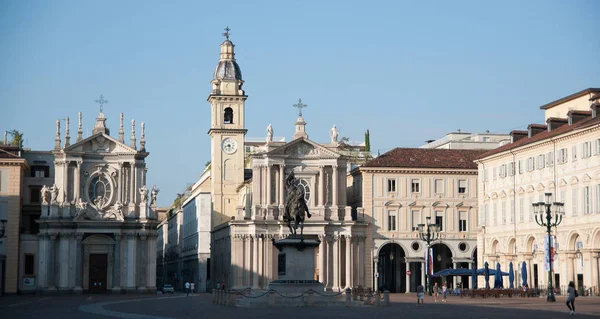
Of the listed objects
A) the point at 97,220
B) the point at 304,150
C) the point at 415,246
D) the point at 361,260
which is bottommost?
the point at 361,260

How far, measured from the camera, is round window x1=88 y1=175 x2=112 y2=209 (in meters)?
101

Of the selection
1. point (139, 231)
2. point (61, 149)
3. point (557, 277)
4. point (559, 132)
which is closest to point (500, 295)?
point (557, 277)

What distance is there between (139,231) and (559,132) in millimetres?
40176

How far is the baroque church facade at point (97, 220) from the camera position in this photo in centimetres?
9881

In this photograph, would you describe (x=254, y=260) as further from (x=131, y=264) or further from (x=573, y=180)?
(x=573, y=180)

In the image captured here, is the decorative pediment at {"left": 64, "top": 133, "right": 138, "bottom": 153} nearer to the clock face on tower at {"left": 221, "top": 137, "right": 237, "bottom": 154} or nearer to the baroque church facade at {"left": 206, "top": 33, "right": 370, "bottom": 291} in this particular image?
the baroque church facade at {"left": 206, "top": 33, "right": 370, "bottom": 291}

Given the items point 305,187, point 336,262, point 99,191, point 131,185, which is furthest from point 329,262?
point 99,191

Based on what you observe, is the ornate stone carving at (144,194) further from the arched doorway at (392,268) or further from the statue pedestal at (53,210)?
the arched doorway at (392,268)

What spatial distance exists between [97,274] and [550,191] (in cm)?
4291

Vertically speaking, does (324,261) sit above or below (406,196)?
below

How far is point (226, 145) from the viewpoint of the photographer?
405 ft

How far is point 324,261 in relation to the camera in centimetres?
10812

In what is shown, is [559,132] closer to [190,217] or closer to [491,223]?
[491,223]

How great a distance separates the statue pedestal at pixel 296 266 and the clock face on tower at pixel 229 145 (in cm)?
6455
